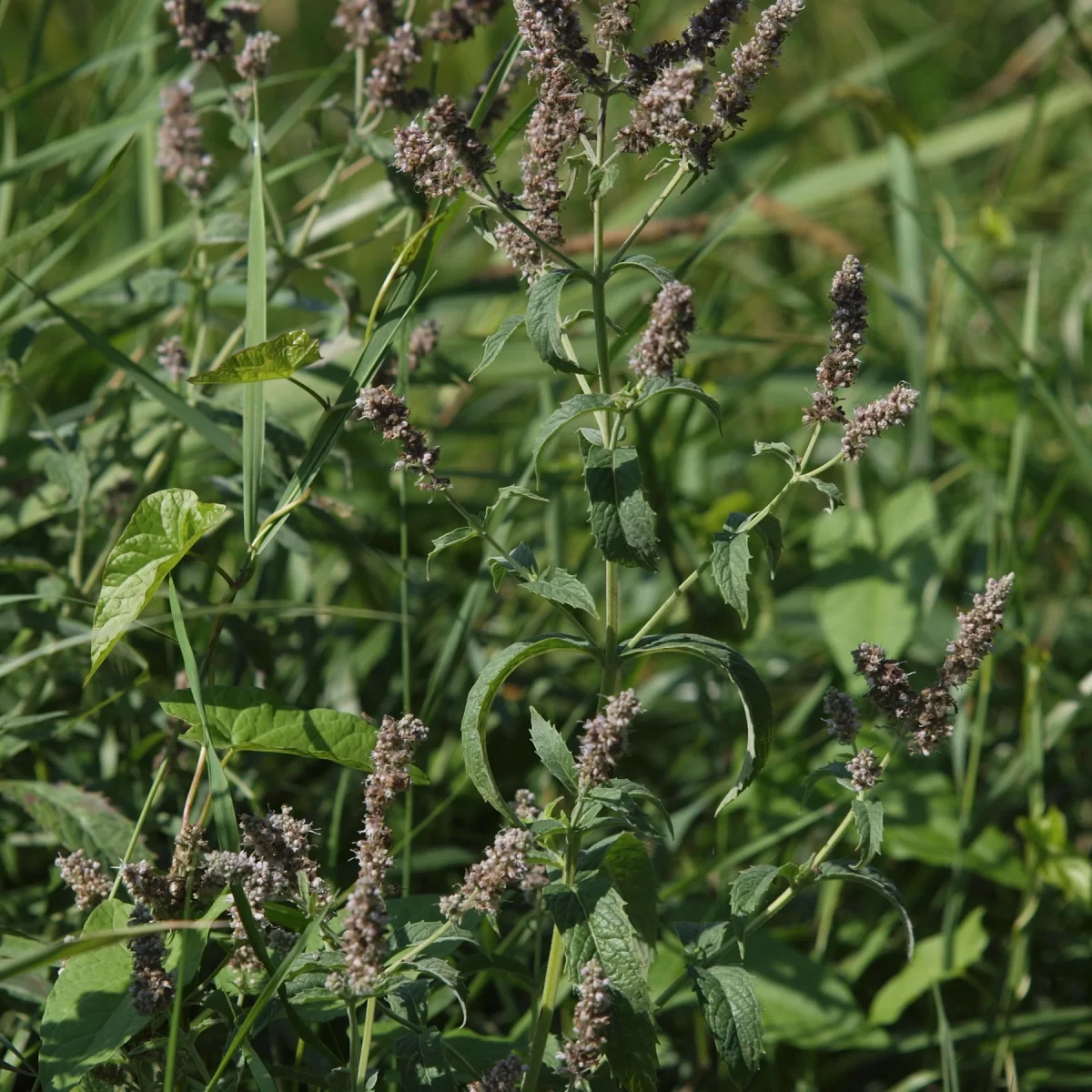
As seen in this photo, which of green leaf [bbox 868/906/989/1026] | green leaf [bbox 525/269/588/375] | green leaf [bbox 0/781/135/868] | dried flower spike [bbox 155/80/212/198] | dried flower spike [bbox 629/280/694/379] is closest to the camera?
Result: dried flower spike [bbox 629/280/694/379]

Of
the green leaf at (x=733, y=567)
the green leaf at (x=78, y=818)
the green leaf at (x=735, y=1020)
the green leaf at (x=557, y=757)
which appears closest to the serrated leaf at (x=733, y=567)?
the green leaf at (x=733, y=567)

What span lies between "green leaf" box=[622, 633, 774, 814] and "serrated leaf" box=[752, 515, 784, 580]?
0.10m

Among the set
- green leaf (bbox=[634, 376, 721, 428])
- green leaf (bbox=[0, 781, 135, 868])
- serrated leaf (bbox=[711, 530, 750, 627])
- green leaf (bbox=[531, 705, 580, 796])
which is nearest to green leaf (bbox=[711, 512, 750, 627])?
serrated leaf (bbox=[711, 530, 750, 627])

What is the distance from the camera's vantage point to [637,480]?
1.27 meters

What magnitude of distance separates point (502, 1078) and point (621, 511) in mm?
569

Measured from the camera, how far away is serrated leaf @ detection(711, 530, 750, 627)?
1.24m

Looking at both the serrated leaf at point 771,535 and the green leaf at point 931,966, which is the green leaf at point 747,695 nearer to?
the serrated leaf at point 771,535

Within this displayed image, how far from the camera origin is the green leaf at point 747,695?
4.19 ft

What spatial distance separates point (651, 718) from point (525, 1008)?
27.6 inches

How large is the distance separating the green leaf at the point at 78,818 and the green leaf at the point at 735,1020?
791mm

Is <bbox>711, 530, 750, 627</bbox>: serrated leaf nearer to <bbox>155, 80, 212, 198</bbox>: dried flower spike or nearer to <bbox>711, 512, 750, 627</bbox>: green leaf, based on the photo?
<bbox>711, 512, 750, 627</bbox>: green leaf

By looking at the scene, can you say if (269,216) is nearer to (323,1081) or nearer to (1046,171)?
(323,1081)

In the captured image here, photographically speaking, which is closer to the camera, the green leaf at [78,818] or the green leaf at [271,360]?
the green leaf at [271,360]

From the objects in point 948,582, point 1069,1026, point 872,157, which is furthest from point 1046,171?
point 1069,1026
